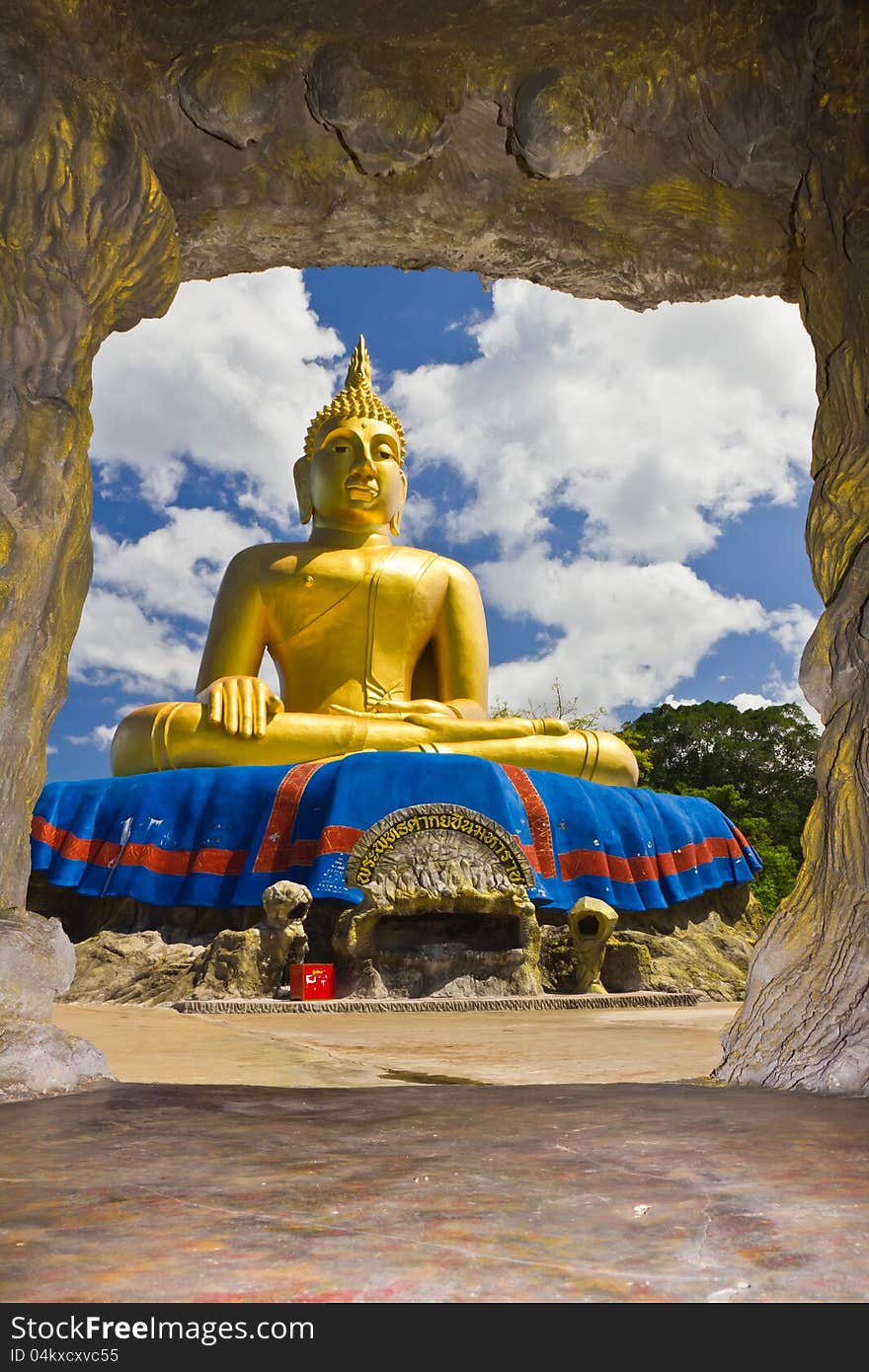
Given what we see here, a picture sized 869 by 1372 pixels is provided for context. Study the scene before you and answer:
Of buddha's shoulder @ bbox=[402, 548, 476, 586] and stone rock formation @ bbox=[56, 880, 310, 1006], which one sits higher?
buddha's shoulder @ bbox=[402, 548, 476, 586]

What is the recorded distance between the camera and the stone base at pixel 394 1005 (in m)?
4.89

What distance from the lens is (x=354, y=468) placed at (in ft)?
26.6

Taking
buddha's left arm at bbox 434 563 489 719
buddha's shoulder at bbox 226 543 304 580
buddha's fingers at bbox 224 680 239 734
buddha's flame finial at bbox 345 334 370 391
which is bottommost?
buddha's fingers at bbox 224 680 239 734

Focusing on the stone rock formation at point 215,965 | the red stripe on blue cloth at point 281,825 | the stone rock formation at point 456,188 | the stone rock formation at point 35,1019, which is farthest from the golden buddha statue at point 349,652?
the stone rock formation at point 35,1019

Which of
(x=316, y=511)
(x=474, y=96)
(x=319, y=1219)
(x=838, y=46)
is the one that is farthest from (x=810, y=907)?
(x=316, y=511)

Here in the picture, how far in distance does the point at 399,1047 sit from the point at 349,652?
5.00m

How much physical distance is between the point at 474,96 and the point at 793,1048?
6.16ft

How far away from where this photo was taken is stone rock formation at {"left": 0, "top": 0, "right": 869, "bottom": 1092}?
1.84m

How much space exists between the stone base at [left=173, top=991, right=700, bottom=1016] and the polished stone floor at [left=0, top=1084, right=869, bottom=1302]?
3514 mm

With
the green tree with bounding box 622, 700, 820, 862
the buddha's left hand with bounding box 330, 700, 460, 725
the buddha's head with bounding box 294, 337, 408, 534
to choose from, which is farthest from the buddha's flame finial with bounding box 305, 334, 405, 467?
the green tree with bounding box 622, 700, 820, 862

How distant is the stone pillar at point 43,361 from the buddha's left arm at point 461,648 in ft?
19.2

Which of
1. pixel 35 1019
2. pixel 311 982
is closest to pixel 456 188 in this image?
pixel 35 1019

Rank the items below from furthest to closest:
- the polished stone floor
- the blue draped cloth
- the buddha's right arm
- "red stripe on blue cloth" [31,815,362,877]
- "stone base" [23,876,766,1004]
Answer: the buddha's right arm, the blue draped cloth, "red stripe on blue cloth" [31,815,362,877], "stone base" [23,876,766,1004], the polished stone floor

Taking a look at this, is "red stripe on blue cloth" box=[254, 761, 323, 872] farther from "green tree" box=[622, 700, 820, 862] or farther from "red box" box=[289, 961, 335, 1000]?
"green tree" box=[622, 700, 820, 862]
